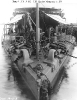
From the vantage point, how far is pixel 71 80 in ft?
31.0

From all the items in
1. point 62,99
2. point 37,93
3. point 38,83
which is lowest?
point 62,99

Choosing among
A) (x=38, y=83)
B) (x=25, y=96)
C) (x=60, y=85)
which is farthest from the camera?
(x=60, y=85)

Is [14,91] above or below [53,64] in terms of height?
below

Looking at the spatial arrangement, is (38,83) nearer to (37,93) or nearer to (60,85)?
(37,93)

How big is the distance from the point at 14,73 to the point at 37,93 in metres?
4.38

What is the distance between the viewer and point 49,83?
668cm

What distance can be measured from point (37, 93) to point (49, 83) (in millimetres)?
823

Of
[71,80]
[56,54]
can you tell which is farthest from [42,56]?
[71,80]

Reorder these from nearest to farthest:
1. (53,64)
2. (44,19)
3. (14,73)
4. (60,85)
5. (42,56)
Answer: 1. (53,64)
2. (60,85)
3. (42,56)
4. (14,73)
5. (44,19)

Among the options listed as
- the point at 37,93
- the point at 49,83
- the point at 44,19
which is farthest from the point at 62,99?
the point at 44,19

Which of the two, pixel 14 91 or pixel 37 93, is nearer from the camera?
pixel 37 93

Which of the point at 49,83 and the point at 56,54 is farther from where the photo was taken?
the point at 56,54

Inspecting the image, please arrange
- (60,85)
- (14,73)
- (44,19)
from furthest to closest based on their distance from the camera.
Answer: (44,19), (14,73), (60,85)

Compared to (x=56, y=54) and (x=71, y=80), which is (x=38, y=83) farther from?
(x=71, y=80)
